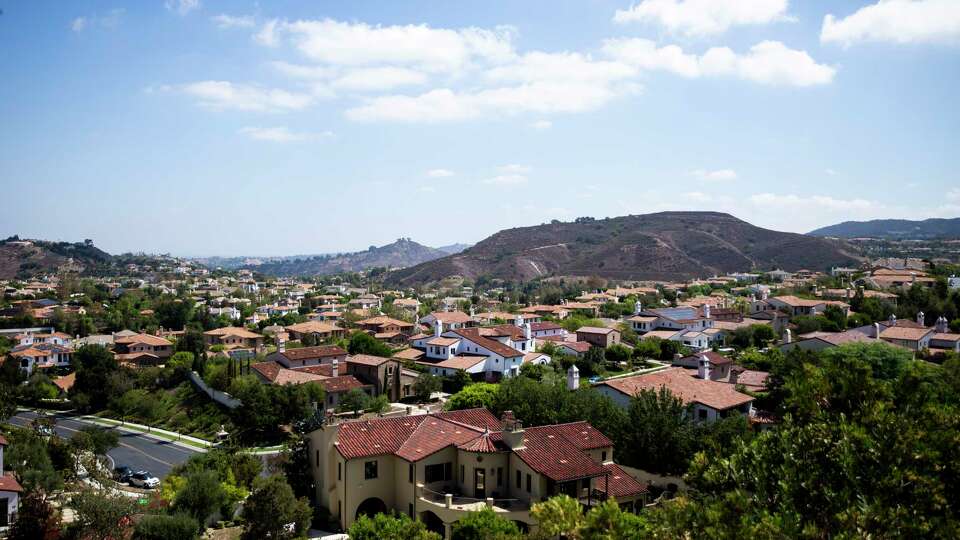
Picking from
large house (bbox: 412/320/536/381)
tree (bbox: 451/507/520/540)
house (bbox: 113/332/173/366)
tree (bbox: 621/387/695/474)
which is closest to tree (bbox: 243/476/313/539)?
tree (bbox: 451/507/520/540)

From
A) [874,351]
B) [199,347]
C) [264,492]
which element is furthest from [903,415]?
[199,347]

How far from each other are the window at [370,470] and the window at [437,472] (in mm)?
2030

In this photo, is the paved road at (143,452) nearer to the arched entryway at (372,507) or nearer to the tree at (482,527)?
the arched entryway at (372,507)

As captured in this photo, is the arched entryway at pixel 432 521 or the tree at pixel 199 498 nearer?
the arched entryway at pixel 432 521

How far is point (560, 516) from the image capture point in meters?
14.8

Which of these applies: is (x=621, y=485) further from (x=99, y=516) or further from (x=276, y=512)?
(x=99, y=516)

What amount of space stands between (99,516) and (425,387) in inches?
1093

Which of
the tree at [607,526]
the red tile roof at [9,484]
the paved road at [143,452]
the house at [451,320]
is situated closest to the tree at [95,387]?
the paved road at [143,452]

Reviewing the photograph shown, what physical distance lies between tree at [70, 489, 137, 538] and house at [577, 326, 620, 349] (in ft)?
160

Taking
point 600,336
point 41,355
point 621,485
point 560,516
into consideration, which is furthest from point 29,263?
point 560,516

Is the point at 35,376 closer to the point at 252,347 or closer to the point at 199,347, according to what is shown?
the point at 199,347

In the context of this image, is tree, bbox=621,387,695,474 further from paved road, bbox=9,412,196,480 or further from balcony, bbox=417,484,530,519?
paved road, bbox=9,412,196,480

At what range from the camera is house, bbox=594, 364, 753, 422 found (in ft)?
121

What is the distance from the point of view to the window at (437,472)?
1014 inches
